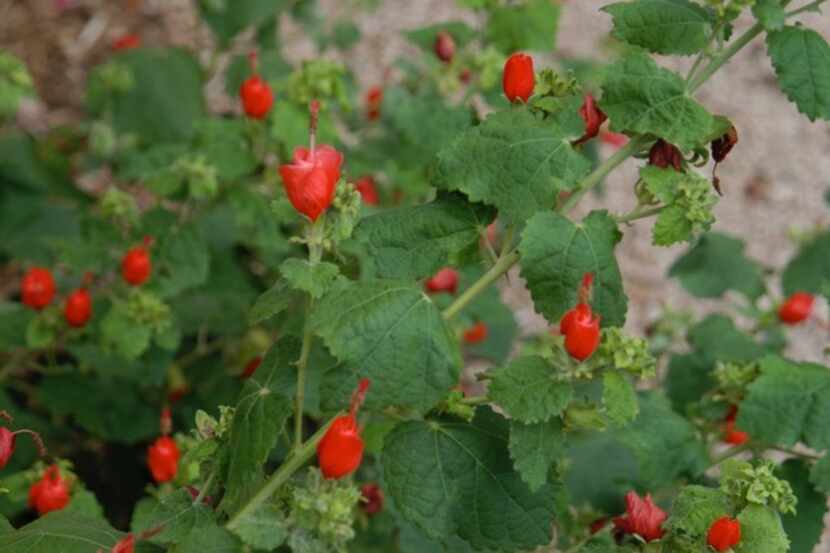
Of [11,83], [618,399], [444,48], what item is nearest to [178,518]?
[618,399]

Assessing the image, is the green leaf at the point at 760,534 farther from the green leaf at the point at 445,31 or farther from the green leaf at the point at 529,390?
the green leaf at the point at 445,31

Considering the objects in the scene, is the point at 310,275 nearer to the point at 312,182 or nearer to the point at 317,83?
the point at 312,182

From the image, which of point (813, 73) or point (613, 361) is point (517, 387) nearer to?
point (613, 361)

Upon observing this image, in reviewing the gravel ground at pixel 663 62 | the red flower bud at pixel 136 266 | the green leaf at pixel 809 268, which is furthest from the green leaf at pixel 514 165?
the gravel ground at pixel 663 62

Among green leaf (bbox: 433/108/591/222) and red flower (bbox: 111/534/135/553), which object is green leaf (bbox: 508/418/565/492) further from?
red flower (bbox: 111/534/135/553)

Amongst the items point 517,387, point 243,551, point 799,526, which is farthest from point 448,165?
point 799,526

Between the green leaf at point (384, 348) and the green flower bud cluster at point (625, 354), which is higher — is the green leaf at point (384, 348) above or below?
above

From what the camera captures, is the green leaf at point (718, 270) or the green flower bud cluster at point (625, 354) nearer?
the green flower bud cluster at point (625, 354)
